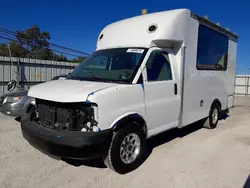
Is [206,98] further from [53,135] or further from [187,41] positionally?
[53,135]

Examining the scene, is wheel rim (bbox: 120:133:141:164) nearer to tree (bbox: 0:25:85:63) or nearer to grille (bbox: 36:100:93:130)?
grille (bbox: 36:100:93:130)

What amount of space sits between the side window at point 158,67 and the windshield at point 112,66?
0.25 meters

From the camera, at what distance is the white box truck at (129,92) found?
3240mm

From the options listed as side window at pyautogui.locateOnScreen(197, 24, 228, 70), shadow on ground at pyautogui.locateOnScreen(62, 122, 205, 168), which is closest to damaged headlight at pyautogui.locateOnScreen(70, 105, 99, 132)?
shadow on ground at pyautogui.locateOnScreen(62, 122, 205, 168)

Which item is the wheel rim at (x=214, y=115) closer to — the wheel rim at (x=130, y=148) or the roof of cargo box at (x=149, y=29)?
the roof of cargo box at (x=149, y=29)

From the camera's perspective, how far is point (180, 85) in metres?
4.80

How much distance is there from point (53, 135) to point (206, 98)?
4312mm

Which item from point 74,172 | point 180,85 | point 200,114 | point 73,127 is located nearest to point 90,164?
point 74,172

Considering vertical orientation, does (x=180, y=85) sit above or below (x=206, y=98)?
above

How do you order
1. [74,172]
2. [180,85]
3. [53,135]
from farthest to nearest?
[180,85] < [74,172] < [53,135]

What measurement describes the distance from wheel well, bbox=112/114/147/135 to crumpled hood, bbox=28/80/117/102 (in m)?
A: 0.60

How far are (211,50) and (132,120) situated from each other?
3715 mm

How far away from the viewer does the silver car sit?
21.8 ft

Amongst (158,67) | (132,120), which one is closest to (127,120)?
(132,120)
